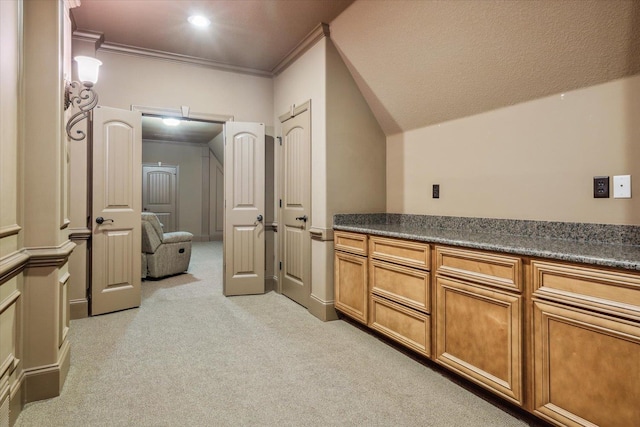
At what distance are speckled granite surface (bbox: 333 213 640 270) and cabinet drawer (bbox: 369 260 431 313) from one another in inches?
9.1

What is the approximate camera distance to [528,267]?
167 centimetres

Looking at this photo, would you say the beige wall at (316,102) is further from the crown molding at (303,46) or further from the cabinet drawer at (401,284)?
the cabinet drawer at (401,284)

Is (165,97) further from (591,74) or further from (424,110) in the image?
(591,74)

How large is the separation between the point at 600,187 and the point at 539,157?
0.38 metres

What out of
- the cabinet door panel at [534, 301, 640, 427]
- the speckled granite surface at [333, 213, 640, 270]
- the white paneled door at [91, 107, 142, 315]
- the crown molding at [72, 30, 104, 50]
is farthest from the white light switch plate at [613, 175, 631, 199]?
the crown molding at [72, 30, 104, 50]

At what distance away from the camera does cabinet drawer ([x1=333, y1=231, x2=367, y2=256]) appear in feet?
9.43

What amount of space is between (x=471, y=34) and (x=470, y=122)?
60cm

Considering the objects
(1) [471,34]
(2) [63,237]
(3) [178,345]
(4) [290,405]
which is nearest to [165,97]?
(2) [63,237]

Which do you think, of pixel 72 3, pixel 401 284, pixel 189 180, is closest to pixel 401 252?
pixel 401 284

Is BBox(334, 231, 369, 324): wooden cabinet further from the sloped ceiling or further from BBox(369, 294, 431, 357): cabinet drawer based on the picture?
the sloped ceiling

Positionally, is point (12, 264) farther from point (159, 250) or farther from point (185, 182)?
point (185, 182)

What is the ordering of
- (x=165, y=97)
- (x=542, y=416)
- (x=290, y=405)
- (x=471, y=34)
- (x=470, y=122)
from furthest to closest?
(x=165, y=97) < (x=470, y=122) < (x=471, y=34) < (x=290, y=405) < (x=542, y=416)

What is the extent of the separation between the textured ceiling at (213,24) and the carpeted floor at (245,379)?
2.63 metres

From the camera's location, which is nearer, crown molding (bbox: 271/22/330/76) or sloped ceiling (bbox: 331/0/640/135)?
sloped ceiling (bbox: 331/0/640/135)
